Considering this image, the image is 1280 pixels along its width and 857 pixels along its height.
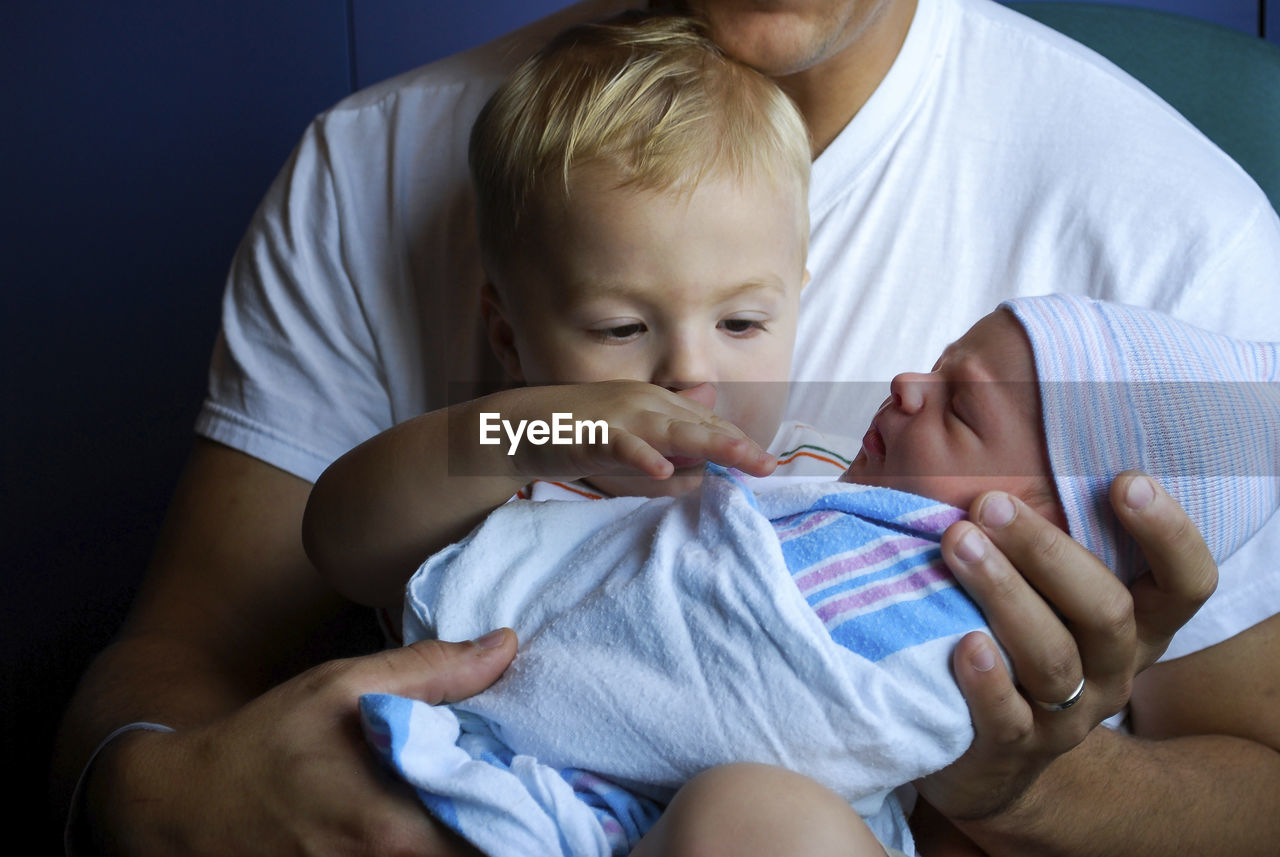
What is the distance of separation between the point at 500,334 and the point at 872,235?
0.43m

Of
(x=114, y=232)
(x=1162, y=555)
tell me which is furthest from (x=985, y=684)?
(x=114, y=232)

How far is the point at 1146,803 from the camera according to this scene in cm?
100

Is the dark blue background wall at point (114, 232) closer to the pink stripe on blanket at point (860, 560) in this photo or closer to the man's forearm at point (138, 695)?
the man's forearm at point (138, 695)

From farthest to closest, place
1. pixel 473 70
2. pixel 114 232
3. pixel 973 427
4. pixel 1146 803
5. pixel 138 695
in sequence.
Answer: pixel 114 232 → pixel 473 70 → pixel 138 695 → pixel 1146 803 → pixel 973 427

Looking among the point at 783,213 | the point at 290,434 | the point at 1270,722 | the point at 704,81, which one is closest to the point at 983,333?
the point at 783,213

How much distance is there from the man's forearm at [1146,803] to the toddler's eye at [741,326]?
475mm

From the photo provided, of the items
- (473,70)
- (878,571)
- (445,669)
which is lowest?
(445,669)

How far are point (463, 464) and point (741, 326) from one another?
31 centimetres

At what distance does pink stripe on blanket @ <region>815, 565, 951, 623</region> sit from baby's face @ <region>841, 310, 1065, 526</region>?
72mm

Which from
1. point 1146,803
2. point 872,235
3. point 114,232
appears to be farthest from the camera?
point 114,232

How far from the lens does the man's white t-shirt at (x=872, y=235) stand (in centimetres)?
115

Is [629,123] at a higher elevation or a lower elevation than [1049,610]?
higher

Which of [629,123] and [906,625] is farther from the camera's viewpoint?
[629,123]

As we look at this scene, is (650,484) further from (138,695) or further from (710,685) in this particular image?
(138,695)
